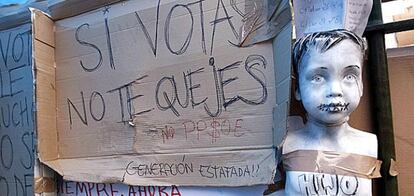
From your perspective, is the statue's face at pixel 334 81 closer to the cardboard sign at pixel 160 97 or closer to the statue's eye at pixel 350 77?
the statue's eye at pixel 350 77

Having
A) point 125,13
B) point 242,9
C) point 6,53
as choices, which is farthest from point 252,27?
point 6,53

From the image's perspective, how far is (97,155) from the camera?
1.70 m

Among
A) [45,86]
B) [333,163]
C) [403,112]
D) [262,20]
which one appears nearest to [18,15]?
[45,86]

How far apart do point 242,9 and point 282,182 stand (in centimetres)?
59

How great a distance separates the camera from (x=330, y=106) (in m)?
1.19

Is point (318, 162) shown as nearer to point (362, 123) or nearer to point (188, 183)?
point (362, 123)

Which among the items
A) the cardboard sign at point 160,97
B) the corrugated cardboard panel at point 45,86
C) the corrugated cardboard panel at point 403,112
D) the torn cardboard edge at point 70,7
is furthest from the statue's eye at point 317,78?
the corrugated cardboard panel at point 45,86

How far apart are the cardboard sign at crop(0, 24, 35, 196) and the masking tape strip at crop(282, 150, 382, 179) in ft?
4.22

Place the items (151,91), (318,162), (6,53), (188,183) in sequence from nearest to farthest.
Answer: (318,162) < (188,183) < (151,91) < (6,53)

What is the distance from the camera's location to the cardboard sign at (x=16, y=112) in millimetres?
1974

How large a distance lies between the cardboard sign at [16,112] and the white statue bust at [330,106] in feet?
4.27

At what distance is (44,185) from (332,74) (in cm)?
125

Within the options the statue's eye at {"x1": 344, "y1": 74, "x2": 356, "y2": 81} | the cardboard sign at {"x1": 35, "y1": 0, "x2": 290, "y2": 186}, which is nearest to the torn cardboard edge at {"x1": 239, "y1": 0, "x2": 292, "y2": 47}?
the cardboard sign at {"x1": 35, "y1": 0, "x2": 290, "y2": 186}

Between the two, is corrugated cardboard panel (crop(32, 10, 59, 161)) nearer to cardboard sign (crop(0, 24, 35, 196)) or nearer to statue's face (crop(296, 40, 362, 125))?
cardboard sign (crop(0, 24, 35, 196))
